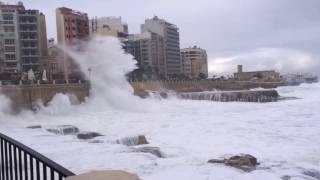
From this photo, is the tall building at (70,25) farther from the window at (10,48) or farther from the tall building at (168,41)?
the tall building at (168,41)

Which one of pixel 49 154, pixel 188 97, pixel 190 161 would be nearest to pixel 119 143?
pixel 49 154

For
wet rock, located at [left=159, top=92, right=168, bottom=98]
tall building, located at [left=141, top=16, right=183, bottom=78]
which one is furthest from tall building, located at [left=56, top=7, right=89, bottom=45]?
tall building, located at [left=141, top=16, right=183, bottom=78]

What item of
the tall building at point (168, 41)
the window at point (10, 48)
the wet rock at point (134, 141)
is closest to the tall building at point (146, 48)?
the tall building at point (168, 41)

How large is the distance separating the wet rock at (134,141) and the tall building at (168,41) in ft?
265

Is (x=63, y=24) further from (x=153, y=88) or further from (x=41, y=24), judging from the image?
(x=153, y=88)

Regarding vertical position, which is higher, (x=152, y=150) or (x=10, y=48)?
(x=10, y=48)

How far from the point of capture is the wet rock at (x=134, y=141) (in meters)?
17.3

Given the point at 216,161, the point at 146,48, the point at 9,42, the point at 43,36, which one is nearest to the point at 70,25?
the point at 43,36

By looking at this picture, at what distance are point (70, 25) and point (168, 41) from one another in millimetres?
42160

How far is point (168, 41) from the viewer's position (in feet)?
343

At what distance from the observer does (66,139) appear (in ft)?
60.2

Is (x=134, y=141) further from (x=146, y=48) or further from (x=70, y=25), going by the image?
(x=146, y=48)

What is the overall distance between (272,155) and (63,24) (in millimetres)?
53063

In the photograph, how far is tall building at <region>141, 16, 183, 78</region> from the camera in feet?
335
